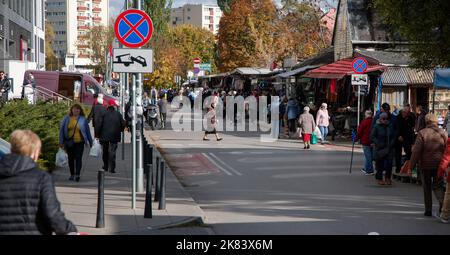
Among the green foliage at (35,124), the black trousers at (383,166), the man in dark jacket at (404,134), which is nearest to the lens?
the green foliage at (35,124)

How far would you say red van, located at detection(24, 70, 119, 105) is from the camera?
3953 cm

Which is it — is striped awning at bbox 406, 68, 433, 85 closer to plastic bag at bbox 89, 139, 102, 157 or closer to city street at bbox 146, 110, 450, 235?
city street at bbox 146, 110, 450, 235

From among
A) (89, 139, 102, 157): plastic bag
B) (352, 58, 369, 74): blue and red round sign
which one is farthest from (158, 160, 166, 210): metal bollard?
(352, 58, 369, 74): blue and red round sign

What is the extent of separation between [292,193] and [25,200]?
976cm

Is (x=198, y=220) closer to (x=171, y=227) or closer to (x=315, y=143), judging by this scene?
(x=171, y=227)

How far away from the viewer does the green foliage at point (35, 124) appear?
15484 millimetres

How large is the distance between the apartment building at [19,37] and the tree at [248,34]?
55.4 ft

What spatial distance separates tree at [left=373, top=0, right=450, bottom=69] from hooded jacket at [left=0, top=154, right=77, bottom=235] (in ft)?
44.7

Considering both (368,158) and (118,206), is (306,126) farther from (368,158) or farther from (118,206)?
(118,206)

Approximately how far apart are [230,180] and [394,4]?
Answer: 19.8 ft

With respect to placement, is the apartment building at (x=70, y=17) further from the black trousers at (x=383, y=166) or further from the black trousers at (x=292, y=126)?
the black trousers at (x=383, y=166)

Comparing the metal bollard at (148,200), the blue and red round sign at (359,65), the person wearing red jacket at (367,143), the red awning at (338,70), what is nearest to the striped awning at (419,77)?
the red awning at (338,70)

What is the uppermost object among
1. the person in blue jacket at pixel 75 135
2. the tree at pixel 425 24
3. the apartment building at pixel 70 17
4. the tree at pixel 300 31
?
the apartment building at pixel 70 17
